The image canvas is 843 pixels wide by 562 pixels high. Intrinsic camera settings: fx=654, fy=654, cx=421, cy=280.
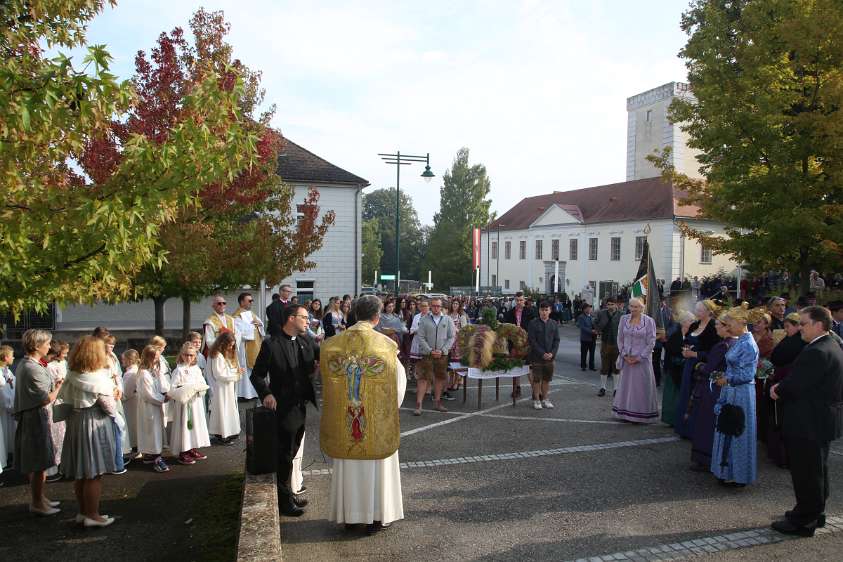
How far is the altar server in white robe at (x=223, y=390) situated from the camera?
8.61 meters

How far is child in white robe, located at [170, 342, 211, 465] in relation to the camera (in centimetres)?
760

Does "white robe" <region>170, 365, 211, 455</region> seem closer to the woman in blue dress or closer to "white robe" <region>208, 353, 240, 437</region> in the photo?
"white robe" <region>208, 353, 240, 437</region>

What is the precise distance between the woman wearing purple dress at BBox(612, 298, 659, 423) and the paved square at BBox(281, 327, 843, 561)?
10.1 inches

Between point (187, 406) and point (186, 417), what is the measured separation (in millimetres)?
127

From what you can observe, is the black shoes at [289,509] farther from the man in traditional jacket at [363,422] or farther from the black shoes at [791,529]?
the black shoes at [791,529]

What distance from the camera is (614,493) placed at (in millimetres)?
6551

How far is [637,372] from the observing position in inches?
383

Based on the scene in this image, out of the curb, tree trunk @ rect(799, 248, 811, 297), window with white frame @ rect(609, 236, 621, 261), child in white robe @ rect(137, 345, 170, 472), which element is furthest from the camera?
window with white frame @ rect(609, 236, 621, 261)

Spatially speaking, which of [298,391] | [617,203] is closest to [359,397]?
[298,391]

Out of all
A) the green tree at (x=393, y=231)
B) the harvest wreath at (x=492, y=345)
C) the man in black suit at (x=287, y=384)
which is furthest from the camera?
the green tree at (x=393, y=231)

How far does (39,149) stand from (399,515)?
4.09m

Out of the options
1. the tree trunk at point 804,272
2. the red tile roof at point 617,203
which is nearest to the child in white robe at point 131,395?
the tree trunk at point 804,272

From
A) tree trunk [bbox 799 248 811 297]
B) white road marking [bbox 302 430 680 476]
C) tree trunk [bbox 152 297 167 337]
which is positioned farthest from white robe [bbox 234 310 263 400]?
tree trunk [bbox 799 248 811 297]

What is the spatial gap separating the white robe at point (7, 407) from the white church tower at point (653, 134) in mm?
46205
